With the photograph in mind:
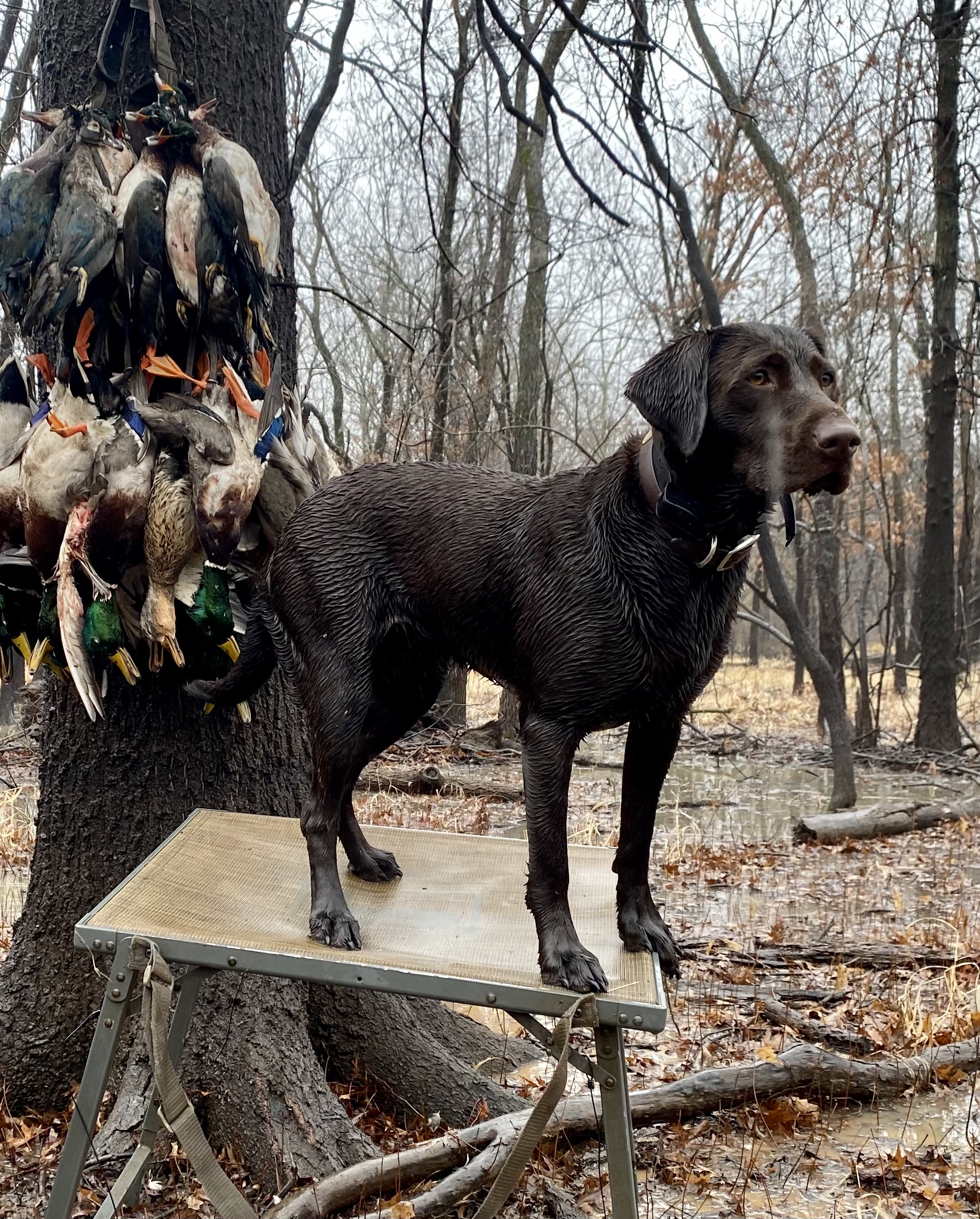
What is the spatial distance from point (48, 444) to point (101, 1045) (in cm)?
126

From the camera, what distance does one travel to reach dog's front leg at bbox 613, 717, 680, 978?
2.04 metres

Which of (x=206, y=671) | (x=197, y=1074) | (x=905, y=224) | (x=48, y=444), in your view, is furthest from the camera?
(x=905, y=224)

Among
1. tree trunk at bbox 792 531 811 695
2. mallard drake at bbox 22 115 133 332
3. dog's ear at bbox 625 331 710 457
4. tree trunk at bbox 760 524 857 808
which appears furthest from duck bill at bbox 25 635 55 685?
tree trunk at bbox 792 531 811 695

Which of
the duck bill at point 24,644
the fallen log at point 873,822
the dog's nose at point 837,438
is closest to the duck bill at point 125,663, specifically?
the duck bill at point 24,644

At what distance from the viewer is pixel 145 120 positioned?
2.35 meters

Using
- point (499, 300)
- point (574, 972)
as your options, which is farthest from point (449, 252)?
point (574, 972)

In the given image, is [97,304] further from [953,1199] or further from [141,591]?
[953,1199]

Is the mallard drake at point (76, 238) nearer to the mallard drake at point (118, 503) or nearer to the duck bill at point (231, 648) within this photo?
the mallard drake at point (118, 503)

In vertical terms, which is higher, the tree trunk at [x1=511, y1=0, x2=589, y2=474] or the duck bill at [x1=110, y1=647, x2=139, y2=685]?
the tree trunk at [x1=511, y1=0, x2=589, y2=474]

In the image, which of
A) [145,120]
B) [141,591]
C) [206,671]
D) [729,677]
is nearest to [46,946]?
[206,671]

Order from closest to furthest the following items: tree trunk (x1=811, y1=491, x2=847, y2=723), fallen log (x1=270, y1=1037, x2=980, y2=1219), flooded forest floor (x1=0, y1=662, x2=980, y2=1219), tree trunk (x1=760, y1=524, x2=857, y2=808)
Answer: fallen log (x1=270, y1=1037, x2=980, y2=1219)
flooded forest floor (x1=0, y1=662, x2=980, y2=1219)
tree trunk (x1=760, y1=524, x2=857, y2=808)
tree trunk (x1=811, y1=491, x2=847, y2=723)

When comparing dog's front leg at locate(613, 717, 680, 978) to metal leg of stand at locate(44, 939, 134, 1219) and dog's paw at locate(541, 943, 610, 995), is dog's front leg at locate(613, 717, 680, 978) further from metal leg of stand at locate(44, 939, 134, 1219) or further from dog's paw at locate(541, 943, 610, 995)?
metal leg of stand at locate(44, 939, 134, 1219)

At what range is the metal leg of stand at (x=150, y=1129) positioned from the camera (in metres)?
2.10

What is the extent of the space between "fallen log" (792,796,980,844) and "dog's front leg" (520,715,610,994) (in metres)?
5.35
